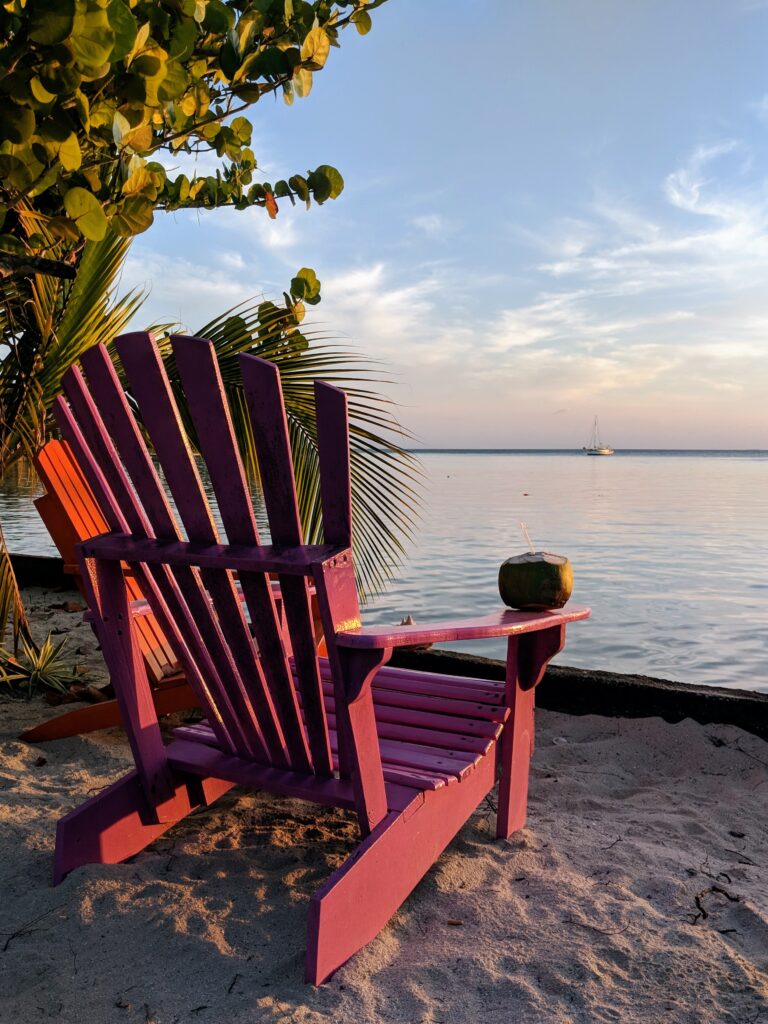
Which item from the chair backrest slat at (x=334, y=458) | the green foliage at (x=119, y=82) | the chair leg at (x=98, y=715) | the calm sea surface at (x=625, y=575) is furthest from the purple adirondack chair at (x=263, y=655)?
the calm sea surface at (x=625, y=575)

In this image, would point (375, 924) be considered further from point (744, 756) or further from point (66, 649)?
point (66, 649)

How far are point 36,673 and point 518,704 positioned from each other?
2.81m

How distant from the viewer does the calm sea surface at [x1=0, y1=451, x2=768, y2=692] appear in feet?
22.1

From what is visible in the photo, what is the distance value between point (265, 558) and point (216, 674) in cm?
52

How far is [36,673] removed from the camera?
13.9ft

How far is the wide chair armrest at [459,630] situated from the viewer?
1740 millimetres

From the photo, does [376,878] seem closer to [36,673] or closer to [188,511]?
[188,511]

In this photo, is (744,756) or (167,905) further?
(744,756)

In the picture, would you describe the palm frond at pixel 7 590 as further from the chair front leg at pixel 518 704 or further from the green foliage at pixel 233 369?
the chair front leg at pixel 518 704

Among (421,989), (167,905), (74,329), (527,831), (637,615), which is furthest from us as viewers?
(637,615)

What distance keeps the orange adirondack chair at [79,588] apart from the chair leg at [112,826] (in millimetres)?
898

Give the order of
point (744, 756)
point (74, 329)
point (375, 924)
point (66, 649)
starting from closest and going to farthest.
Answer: point (375, 924)
point (744, 756)
point (74, 329)
point (66, 649)

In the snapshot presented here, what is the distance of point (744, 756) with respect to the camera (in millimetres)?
3273

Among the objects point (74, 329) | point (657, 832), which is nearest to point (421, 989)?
point (657, 832)
